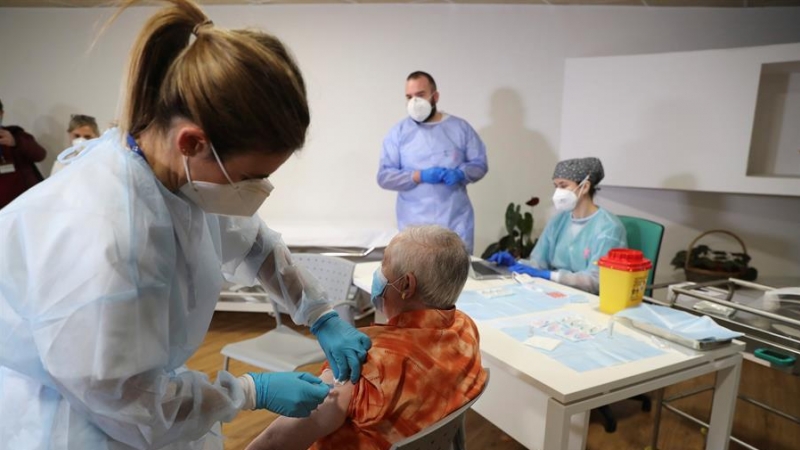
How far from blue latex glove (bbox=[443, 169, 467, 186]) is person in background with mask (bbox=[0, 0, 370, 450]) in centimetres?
209

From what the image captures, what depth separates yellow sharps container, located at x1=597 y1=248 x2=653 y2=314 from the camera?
1.64 m

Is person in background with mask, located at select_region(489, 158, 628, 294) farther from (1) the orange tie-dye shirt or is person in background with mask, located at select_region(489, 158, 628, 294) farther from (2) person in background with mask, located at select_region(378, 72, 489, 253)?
(1) the orange tie-dye shirt

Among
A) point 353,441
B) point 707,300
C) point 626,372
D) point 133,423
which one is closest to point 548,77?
point 707,300

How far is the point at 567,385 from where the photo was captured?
1186 mm

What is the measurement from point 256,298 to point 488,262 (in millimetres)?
1666

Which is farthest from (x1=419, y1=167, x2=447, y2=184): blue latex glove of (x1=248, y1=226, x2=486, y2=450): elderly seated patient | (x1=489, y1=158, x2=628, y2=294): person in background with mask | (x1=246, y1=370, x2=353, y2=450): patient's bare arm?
(x1=246, y1=370, x2=353, y2=450): patient's bare arm

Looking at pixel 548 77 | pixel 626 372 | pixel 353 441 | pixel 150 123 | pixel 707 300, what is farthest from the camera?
pixel 548 77

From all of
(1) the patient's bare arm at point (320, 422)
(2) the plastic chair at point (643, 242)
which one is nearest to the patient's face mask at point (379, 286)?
(1) the patient's bare arm at point (320, 422)

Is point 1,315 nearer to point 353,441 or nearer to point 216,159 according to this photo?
point 216,159

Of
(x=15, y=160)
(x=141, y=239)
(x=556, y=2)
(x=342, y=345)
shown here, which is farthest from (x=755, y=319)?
(x=15, y=160)

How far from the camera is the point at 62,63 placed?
12.6 ft

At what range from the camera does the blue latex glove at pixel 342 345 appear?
1.06 meters

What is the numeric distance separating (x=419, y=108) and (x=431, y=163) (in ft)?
1.09

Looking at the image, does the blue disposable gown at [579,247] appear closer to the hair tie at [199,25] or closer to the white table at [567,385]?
the white table at [567,385]
